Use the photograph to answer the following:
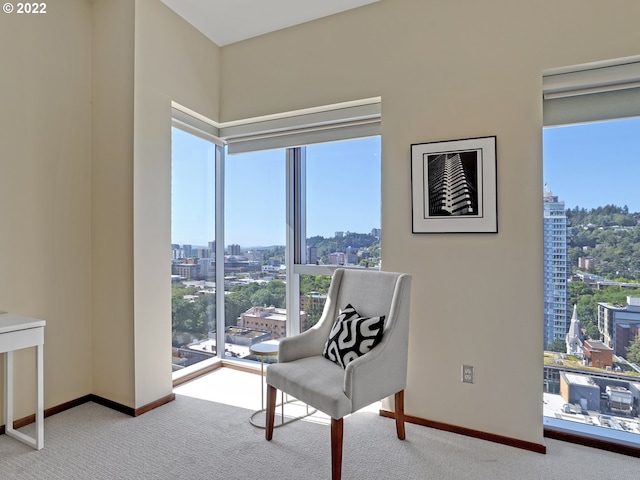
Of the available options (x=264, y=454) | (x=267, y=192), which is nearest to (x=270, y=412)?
(x=264, y=454)

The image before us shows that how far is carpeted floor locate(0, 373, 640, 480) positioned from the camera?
1.90 m

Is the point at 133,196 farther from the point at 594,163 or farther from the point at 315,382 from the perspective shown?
the point at 594,163

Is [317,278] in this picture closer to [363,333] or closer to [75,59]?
[363,333]

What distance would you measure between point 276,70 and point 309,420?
2.68 m

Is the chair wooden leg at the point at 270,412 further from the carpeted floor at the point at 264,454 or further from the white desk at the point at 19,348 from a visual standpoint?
the white desk at the point at 19,348

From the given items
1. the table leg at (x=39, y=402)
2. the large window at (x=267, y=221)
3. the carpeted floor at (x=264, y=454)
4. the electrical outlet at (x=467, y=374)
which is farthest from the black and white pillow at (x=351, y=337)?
A: the table leg at (x=39, y=402)

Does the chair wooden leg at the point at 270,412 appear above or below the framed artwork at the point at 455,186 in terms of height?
below

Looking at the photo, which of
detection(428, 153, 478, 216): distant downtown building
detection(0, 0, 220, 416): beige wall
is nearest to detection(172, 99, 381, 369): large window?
detection(0, 0, 220, 416): beige wall

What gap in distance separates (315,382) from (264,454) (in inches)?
22.2

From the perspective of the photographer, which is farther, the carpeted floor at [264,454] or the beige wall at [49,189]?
the beige wall at [49,189]

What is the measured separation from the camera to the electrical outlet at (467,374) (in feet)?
7.56

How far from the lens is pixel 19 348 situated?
1.99 m

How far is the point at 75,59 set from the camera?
105 inches

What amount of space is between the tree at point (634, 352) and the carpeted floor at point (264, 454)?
55 cm
